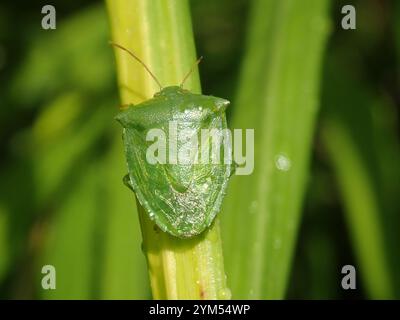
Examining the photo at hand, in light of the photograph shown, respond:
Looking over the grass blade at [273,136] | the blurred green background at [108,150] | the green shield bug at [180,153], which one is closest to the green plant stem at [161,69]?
the green shield bug at [180,153]

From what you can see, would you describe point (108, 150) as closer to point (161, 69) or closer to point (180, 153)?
point (180, 153)

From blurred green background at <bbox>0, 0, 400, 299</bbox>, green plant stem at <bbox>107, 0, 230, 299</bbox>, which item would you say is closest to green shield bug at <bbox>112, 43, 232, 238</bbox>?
green plant stem at <bbox>107, 0, 230, 299</bbox>

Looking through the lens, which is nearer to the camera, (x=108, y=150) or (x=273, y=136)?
(x=273, y=136)

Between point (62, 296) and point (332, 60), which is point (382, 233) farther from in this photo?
point (62, 296)

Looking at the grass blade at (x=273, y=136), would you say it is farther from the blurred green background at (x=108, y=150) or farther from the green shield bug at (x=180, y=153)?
the blurred green background at (x=108, y=150)

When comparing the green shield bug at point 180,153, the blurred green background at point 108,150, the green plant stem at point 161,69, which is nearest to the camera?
the green plant stem at point 161,69

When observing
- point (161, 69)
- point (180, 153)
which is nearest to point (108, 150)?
point (180, 153)
